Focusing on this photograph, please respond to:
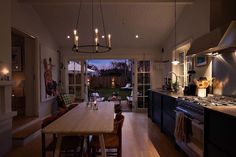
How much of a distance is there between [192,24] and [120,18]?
2.21 metres

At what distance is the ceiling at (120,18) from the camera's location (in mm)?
6117

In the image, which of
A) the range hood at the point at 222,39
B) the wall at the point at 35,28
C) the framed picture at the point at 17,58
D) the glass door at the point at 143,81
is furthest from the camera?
the glass door at the point at 143,81

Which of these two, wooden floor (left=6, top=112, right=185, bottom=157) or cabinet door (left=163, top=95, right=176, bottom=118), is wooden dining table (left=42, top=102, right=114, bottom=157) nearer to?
wooden floor (left=6, top=112, right=185, bottom=157)

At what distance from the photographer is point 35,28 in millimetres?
6676

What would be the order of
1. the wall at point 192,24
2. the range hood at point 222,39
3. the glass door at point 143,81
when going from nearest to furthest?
the range hood at point 222,39, the wall at point 192,24, the glass door at point 143,81

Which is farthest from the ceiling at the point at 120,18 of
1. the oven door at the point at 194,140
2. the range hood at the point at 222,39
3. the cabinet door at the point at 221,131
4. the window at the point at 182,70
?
the cabinet door at the point at 221,131

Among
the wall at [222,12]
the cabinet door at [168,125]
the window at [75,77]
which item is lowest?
the cabinet door at [168,125]

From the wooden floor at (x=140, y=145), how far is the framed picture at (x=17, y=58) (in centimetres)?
273

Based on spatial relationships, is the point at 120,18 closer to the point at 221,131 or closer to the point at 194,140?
the point at 194,140

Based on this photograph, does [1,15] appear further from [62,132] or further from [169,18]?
[169,18]

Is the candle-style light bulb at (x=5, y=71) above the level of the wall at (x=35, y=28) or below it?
below

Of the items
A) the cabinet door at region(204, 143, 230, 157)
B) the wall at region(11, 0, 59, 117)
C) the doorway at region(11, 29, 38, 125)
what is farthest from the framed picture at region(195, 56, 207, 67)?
the doorway at region(11, 29, 38, 125)

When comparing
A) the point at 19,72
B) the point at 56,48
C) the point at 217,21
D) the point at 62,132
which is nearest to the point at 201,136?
the point at 62,132

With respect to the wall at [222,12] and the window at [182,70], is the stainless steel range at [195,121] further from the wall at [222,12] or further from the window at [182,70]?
the window at [182,70]
